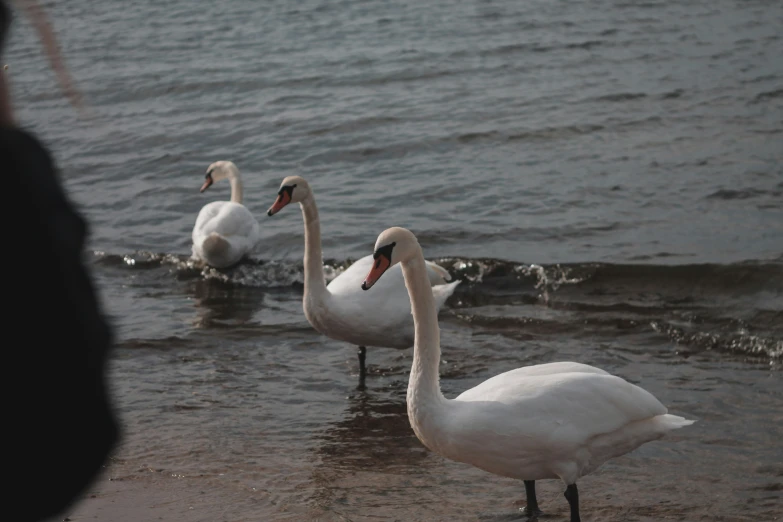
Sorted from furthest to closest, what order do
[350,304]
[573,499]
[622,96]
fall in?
[622,96]
[350,304]
[573,499]

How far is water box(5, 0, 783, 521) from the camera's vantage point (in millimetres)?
5684

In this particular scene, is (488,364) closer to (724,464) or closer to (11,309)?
(724,464)

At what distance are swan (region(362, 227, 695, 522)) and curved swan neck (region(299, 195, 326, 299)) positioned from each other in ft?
7.12

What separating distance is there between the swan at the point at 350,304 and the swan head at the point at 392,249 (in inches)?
70.2

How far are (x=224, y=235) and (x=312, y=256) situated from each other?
126 inches

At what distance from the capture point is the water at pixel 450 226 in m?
5.68

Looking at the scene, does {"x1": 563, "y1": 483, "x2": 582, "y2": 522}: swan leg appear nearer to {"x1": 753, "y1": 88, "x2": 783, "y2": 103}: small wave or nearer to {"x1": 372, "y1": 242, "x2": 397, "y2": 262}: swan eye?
{"x1": 372, "y1": 242, "x2": 397, "y2": 262}: swan eye

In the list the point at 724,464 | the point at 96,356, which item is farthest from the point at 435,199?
the point at 96,356

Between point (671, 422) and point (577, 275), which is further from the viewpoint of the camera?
point (577, 275)

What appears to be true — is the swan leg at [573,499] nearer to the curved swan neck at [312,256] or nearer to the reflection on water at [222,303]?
the curved swan neck at [312,256]

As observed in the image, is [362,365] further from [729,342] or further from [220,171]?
[220,171]

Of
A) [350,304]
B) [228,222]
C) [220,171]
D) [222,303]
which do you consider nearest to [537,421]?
[350,304]

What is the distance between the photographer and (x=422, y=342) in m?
5.08

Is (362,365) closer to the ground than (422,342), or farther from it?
closer to the ground
